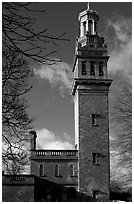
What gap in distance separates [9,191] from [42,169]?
4.49 meters

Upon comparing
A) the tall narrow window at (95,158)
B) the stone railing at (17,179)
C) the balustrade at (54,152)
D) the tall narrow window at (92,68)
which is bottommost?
the stone railing at (17,179)

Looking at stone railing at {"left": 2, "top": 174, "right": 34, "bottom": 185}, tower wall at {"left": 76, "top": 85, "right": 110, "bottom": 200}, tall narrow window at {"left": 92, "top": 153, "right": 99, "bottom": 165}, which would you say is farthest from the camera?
tall narrow window at {"left": 92, "top": 153, "right": 99, "bottom": 165}

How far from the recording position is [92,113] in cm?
2688

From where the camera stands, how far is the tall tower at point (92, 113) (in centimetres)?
2569

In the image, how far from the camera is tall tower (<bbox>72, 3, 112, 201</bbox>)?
2569 centimetres

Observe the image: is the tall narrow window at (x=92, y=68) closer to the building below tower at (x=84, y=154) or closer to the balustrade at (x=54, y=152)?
the building below tower at (x=84, y=154)

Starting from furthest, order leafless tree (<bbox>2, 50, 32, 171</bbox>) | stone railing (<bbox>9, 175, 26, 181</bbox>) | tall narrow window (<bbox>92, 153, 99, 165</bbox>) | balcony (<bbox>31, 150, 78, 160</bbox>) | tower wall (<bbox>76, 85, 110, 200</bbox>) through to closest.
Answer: balcony (<bbox>31, 150, 78, 160</bbox>), tall narrow window (<bbox>92, 153, 99, 165</bbox>), tower wall (<bbox>76, 85, 110, 200</bbox>), stone railing (<bbox>9, 175, 26, 181</bbox>), leafless tree (<bbox>2, 50, 32, 171</bbox>)

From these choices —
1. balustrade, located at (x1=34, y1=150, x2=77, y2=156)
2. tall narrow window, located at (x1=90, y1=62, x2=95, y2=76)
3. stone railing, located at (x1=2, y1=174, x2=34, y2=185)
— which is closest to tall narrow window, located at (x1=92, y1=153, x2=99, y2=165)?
balustrade, located at (x1=34, y1=150, x2=77, y2=156)

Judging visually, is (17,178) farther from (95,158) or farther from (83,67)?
(83,67)

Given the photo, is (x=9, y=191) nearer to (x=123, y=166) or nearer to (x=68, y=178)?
(x=68, y=178)

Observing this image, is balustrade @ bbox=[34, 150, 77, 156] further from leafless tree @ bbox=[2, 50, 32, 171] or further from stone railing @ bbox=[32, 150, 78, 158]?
leafless tree @ bbox=[2, 50, 32, 171]

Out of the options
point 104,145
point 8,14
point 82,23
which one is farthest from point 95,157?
point 8,14

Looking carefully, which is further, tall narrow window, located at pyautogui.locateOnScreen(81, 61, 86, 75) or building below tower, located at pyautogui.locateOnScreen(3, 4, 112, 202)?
tall narrow window, located at pyautogui.locateOnScreen(81, 61, 86, 75)

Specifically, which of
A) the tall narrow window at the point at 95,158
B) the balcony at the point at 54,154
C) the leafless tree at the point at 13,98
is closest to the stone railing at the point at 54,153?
the balcony at the point at 54,154
